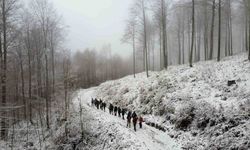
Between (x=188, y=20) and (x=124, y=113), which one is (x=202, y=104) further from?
(x=188, y=20)

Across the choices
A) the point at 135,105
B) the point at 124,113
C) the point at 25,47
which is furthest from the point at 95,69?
the point at 124,113

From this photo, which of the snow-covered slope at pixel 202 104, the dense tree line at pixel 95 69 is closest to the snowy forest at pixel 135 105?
the snow-covered slope at pixel 202 104

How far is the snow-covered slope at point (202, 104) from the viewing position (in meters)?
14.0

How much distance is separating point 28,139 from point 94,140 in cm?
874

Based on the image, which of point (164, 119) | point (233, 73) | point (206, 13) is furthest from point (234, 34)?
point (164, 119)

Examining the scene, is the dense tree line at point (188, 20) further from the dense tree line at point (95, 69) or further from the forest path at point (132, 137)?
the dense tree line at point (95, 69)

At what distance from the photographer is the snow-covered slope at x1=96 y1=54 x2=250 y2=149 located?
550 inches

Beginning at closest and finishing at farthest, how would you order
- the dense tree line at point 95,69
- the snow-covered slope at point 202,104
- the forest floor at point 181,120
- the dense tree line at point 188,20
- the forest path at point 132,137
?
the snow-covered slope at point 202,104 → the forest floor at point 181,120 → the forest path at point 132,137 → the dense tree line at point 188,20 → the dense tree line at point 95,69

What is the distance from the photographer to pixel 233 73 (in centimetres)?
1989

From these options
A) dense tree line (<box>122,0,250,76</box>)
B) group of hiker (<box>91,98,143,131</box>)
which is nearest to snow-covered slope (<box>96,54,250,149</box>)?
group of hiker (<box>91,98,143,131</box>)

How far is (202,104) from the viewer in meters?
17.1

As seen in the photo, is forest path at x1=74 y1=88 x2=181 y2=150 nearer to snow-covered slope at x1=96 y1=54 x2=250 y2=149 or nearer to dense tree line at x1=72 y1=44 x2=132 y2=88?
snow-covered slope at x1=96 y1=54 x2=250 y2=149

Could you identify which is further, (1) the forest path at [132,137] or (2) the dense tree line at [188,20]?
(2) the dense tree line at [188,20]

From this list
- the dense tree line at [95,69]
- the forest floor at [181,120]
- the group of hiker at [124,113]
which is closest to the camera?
the forest floor at [181,120]
